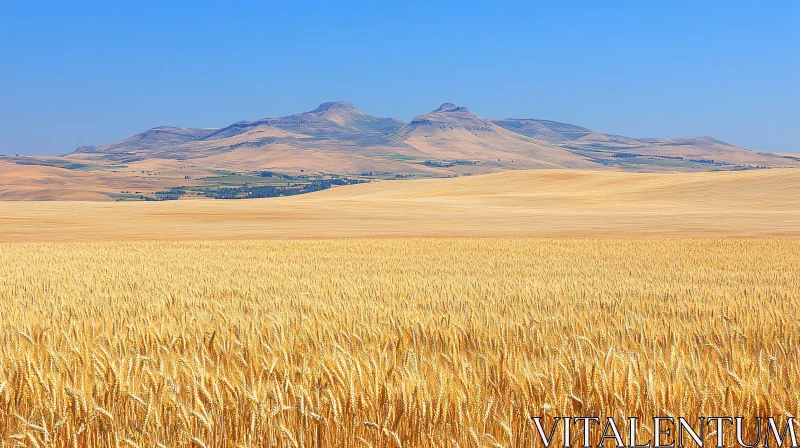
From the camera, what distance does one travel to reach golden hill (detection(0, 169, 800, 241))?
4078 centimetres

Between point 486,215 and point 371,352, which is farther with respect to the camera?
point 486,215

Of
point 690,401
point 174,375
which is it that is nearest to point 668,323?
point 690,401

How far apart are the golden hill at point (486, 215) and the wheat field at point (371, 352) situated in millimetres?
24615

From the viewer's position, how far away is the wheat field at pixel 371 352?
390cm

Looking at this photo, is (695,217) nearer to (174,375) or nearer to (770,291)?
(770,291)

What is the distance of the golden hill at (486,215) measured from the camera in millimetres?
40781

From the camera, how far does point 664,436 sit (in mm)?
3756

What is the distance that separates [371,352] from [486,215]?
160ft

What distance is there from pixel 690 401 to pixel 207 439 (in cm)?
266

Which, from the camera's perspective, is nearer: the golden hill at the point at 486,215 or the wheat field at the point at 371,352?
the wheat field at the point at 371,352

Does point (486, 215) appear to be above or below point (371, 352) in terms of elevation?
below

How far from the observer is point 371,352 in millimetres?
5793

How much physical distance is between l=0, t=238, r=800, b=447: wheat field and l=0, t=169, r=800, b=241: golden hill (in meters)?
24.6

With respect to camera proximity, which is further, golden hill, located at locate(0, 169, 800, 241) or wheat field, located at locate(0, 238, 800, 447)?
golden hill, located at locate(0, 169, 800, 241)
